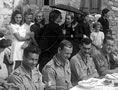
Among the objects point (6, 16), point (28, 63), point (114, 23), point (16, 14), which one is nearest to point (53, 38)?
point (16, 14)

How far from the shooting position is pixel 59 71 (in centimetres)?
491

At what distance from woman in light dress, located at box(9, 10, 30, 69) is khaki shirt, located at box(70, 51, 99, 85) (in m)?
1.30

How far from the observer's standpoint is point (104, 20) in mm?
10008

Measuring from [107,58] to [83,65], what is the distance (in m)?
0.84

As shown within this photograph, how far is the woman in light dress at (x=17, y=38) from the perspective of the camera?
6.40 metres

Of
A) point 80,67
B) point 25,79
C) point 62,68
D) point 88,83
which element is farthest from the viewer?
point 80,67

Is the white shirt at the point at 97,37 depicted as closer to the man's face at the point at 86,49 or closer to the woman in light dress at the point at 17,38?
the woman in light dress at the point at 17,38

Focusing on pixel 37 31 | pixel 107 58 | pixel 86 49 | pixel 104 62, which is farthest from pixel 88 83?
pixel 37 31

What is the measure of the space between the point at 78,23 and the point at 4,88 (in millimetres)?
4237

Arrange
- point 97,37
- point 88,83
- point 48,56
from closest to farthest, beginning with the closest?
point 88,83
point 48,56
point 97,37

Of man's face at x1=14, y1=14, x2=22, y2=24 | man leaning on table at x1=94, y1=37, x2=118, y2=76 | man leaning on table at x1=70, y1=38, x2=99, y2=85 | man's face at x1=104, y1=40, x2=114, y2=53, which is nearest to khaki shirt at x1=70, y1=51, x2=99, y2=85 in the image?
man leaning on table at x1=70, y1=38, x2=99, y2=85

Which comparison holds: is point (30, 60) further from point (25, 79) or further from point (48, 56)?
point (48, 56)

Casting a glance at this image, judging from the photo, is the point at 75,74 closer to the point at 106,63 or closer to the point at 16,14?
the point at 106,63

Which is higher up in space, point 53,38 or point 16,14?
point 16,14
